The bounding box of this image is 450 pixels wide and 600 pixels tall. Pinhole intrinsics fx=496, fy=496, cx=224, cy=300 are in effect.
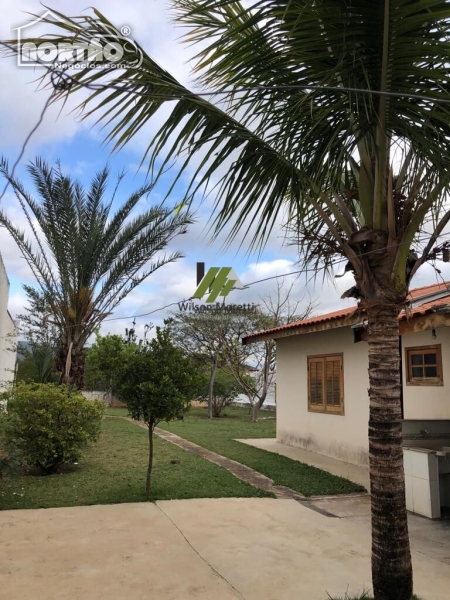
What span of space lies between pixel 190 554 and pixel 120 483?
127 inches

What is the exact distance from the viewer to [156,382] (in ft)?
22.8

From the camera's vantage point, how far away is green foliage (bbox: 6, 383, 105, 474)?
818cm

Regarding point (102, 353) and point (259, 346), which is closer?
point (102, 353)

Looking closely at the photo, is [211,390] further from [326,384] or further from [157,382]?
[157,382]

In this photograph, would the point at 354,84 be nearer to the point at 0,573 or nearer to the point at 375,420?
the point at 375,420

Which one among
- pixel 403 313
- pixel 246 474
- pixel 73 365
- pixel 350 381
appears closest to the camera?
pixel 403 313

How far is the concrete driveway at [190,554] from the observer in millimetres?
4066

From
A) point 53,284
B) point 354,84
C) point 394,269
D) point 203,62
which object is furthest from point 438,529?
point 53,284

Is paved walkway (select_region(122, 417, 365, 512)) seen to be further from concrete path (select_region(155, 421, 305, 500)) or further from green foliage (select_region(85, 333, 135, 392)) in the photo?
green foliage (select_region(85, 333, 135, 392))

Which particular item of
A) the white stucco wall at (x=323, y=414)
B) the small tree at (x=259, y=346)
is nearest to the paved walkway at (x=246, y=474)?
the white stucco wall at (x=323, y=414)

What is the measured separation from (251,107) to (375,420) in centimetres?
258

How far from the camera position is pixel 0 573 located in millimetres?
4305

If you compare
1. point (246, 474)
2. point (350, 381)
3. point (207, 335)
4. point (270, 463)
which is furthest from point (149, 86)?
point (207, 335)

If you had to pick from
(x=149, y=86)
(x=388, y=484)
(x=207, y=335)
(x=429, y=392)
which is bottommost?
(x=388, y=484)
